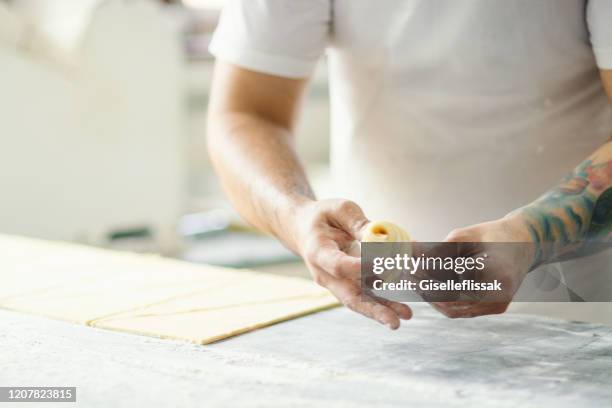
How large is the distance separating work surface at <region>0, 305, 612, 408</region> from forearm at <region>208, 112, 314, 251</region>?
0.45 ft

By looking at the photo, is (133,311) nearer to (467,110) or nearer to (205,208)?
(467,110)

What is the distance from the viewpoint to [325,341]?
3.23 feet

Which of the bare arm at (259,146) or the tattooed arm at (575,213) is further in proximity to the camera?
the bare arm at (259,146)

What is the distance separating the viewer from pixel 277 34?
125cm

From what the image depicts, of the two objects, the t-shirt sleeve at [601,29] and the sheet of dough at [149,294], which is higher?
the t-shirt sleeve at [601,29]

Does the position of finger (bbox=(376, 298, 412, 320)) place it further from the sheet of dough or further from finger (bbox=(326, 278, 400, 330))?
the sheet of dough

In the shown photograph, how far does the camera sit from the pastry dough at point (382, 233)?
89 cm

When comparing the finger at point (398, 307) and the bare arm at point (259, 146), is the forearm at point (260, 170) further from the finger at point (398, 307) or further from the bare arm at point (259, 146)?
the finger at point (398, 307)

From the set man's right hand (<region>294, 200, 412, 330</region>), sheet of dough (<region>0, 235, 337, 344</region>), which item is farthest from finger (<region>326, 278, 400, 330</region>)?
sheet of dough (<region>0, 235, 337, 344</region>)

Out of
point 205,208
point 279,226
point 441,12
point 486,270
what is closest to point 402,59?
point 441,12

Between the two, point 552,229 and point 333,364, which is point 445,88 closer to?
point 552,229

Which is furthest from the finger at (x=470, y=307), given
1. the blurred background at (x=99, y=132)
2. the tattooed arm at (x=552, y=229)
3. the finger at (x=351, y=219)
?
the blurred background at (x=99, y=132)

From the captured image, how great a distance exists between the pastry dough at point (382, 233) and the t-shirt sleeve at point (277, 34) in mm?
438

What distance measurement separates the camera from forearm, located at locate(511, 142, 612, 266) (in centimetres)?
98
